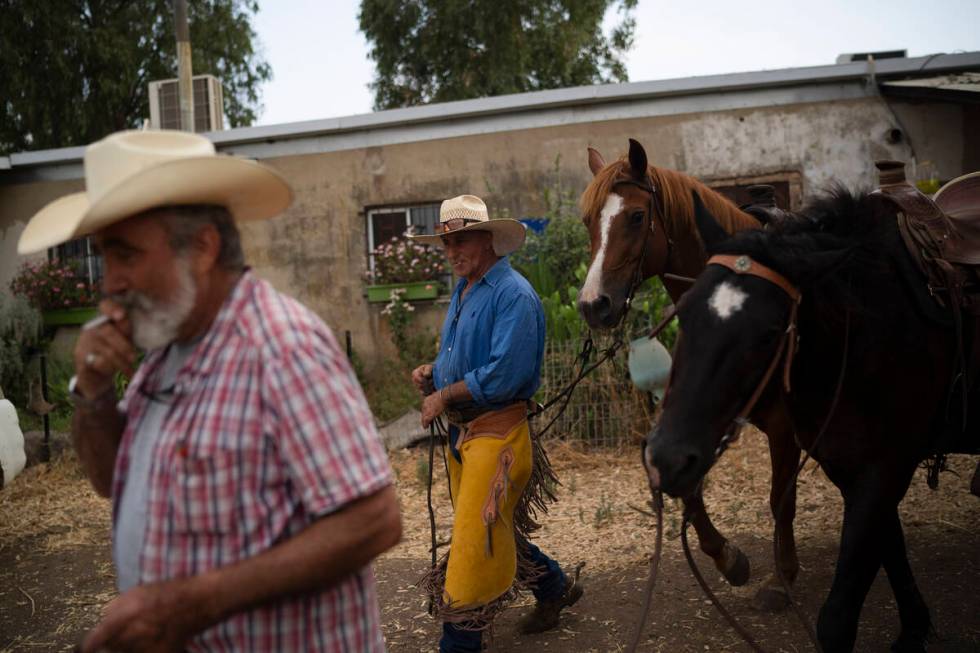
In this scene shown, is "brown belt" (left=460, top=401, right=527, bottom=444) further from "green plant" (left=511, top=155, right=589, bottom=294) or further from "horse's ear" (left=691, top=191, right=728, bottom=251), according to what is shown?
"green plant" (left=511, top=155, right=589, bottom=294)

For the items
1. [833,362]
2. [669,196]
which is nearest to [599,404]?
[669,196]

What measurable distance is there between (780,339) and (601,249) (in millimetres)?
1594

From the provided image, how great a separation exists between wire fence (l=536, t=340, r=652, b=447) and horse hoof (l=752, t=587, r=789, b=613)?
10.1 feet

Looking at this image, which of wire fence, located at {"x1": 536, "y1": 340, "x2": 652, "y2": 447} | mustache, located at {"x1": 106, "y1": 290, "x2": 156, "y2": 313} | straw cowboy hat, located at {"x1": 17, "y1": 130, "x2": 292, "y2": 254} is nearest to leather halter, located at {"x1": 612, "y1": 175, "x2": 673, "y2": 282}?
straw cowboy hat, located at {"x1": 17, "y1": 130, "x2": 292, "y2": 254}

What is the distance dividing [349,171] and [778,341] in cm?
890

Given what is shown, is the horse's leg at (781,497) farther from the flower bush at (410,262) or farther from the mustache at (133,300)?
the flower bush at (410,262)

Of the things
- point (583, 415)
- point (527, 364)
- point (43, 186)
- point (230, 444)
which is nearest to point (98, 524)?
point (583, 415)

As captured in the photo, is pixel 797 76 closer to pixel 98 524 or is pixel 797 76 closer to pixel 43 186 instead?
pixel 98 524

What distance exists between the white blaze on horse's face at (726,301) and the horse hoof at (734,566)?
84.0 inches

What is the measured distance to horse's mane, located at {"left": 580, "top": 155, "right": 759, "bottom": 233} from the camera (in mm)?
3975

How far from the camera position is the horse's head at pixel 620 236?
3.85 meters

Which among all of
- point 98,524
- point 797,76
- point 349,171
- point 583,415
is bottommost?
point 98,524

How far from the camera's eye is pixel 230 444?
149 centimetres

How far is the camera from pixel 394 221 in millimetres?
10766
